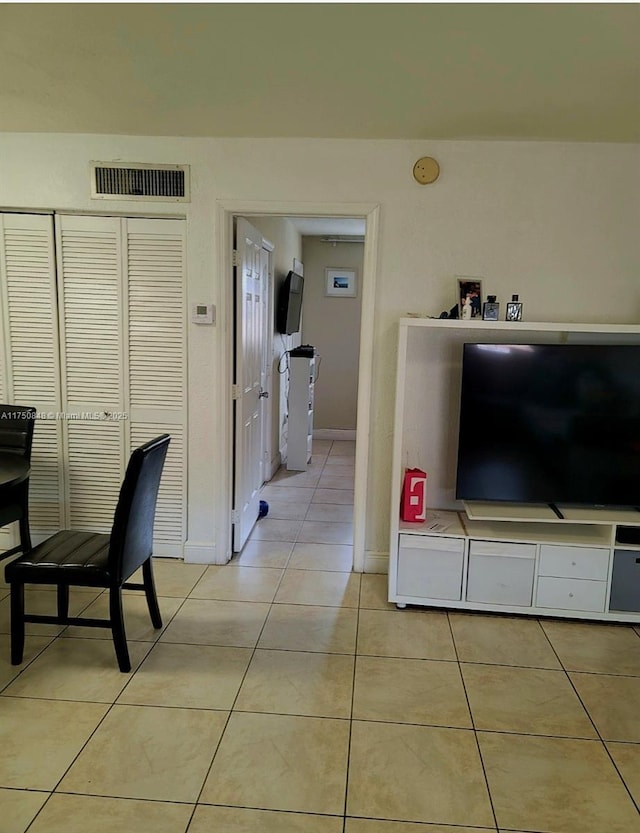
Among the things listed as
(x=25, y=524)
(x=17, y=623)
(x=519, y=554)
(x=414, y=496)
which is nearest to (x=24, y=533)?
(x=25, y=524)

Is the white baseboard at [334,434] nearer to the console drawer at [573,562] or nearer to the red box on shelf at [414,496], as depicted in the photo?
the red box on shelf at [414,496]

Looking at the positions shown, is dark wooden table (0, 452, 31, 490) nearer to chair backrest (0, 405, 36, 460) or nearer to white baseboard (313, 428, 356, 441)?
chair backrest (0, 405, 36, 460)

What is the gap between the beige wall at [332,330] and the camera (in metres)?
7.15

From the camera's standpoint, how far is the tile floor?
184 cm

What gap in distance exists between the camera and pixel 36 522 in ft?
12.1

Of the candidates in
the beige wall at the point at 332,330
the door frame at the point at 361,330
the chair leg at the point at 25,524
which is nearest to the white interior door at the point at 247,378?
the door frame at the point at 361,330

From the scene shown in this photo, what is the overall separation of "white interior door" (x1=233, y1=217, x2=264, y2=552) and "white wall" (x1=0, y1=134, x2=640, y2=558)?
24 centimetres

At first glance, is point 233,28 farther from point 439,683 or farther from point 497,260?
point 439,683

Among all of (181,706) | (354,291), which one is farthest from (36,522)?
(354,291)

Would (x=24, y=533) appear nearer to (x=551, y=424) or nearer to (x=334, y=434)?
(x=551, y=424)

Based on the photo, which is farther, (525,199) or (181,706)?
(525,199)

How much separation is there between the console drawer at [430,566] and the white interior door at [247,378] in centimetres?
116

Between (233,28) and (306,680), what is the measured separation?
242cm

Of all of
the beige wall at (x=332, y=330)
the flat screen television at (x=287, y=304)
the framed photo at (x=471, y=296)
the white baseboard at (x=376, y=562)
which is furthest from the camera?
the beige wall at (x=332, y=330)
